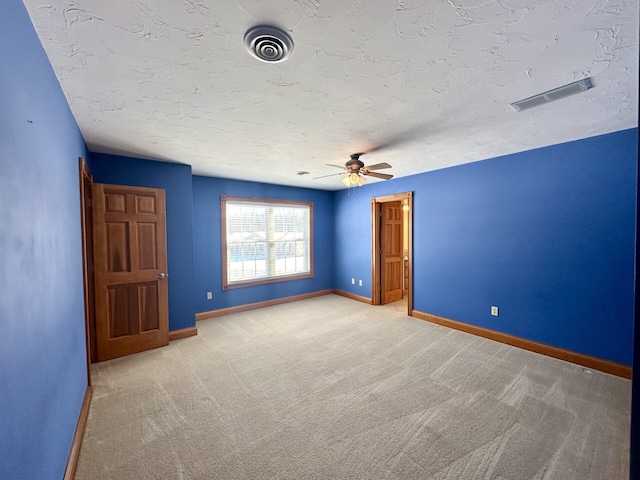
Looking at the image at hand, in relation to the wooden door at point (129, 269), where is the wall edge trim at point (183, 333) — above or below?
below

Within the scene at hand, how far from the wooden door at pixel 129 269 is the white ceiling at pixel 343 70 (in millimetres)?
710

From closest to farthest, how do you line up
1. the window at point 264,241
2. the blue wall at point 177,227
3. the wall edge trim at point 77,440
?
the wall edge trim at point 77,440, the blue wall at point 177,227, the window at point 264,241

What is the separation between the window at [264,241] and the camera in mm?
4742

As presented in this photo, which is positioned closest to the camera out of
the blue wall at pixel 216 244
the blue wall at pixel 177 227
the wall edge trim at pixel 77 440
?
the wall edge trim at pixel 77 440

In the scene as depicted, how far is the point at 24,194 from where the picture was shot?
1119 mm

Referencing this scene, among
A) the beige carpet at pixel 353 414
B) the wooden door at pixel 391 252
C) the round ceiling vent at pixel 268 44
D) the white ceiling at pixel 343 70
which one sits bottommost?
the beige carpet at pixel 353 414

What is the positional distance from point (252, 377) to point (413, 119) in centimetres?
288

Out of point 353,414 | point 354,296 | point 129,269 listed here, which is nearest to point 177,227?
point 129,269

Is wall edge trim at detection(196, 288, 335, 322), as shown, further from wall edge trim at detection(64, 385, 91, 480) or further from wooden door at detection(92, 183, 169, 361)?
wall edge trim at detection(64, 385, 91, 480)

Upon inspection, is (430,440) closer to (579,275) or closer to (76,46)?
(579,275)

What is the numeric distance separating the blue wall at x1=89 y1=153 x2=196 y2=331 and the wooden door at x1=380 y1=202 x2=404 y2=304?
3456mm

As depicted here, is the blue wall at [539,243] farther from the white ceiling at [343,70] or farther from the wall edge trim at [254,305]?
the wall edge trim at [254,305]

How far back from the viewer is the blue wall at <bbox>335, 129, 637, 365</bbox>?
264cm

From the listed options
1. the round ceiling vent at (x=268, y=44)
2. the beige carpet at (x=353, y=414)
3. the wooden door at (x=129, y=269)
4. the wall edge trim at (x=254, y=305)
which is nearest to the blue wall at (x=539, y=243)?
the beige carpet at (x=353, y=414)
